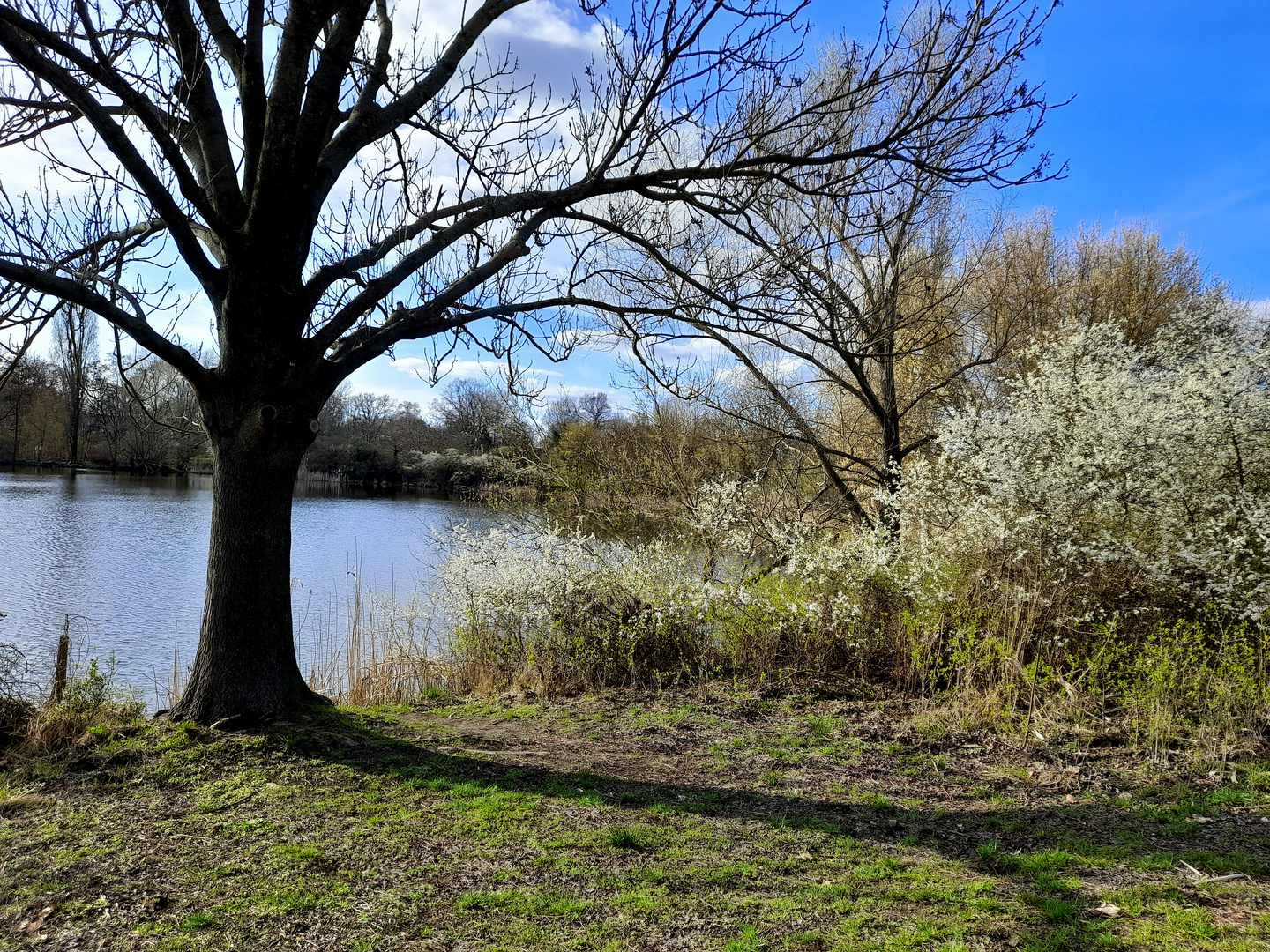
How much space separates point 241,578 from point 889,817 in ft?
13.8

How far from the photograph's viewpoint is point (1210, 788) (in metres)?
4.79

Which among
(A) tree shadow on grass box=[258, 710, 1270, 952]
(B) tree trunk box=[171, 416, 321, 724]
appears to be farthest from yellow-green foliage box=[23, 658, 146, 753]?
(A) tree shadow on grass box=[258, 710, 1270, 952]

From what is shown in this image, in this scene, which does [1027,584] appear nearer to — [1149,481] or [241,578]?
[1149,481]

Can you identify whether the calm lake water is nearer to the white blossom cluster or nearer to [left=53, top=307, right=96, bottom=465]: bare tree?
[left=53, top=307, right=96, bottom=465]: bare tree

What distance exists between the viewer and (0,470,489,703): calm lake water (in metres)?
11.1

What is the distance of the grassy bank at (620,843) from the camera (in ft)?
9.57

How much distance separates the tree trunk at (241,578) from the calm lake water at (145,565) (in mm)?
3334

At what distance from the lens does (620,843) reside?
3707 millimetres

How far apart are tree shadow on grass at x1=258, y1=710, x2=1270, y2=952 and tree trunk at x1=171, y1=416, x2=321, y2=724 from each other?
0.36 meters

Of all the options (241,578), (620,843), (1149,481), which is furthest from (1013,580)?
(241,578)

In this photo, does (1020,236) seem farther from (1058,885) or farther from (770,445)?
(1058,885)

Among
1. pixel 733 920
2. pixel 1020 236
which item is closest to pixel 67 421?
pixel 1020 236

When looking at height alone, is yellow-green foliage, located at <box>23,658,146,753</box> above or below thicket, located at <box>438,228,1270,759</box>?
below

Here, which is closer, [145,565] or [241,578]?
[241,578]
